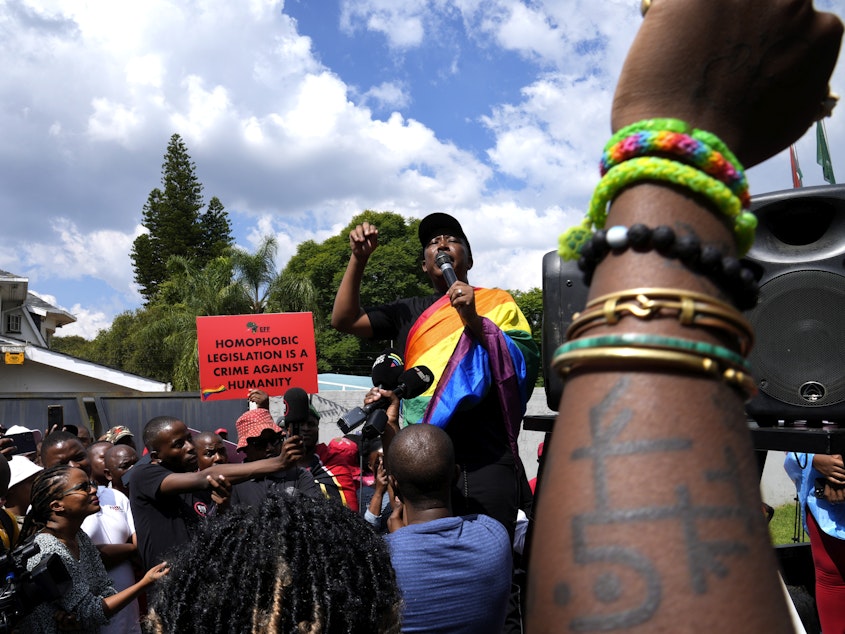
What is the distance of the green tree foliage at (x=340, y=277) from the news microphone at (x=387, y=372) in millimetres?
27058

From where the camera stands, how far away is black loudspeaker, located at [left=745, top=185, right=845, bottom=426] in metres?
2.17

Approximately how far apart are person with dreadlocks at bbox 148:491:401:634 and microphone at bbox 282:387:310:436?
235 centimetres

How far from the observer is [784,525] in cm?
1040

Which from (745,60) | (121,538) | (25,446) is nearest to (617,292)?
(745,60)

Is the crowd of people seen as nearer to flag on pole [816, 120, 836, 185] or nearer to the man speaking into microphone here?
the man speaking into microphone

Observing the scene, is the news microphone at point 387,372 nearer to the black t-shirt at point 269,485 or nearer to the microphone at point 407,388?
the microphone at point 407,388

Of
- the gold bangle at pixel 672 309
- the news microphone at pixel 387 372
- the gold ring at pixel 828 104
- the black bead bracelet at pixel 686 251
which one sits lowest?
the gold bangle at pixel 672 309

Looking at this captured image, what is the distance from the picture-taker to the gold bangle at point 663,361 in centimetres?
70

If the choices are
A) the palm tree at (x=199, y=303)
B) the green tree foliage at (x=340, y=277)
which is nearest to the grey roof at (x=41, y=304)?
the palm tree at (x=199, y=303)

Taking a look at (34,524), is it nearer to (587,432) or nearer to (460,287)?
(460,287)

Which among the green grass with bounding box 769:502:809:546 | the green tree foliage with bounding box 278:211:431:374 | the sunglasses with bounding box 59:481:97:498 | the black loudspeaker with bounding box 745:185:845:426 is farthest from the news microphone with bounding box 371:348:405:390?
the green tree foliage with bounding box 278:211:431:374

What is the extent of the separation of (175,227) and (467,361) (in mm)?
42674

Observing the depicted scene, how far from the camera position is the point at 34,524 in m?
3.55

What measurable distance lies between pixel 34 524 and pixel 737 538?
3629 mm
